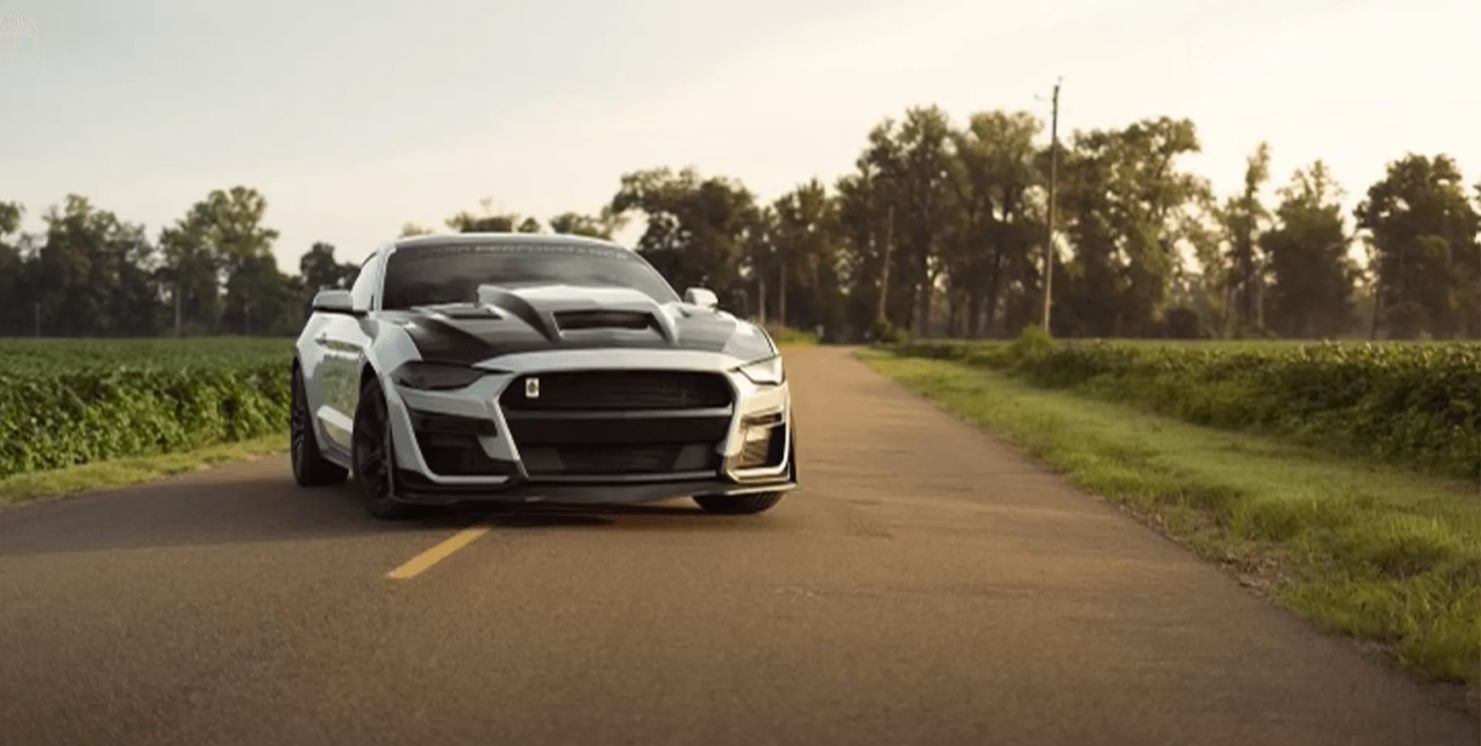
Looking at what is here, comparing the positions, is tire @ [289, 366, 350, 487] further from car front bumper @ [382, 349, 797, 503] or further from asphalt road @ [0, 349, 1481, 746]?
car front bumper @ [382, 349, 797, 503]

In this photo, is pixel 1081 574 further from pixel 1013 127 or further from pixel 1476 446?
pixel 1013 127

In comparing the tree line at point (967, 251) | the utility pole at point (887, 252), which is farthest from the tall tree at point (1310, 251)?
the utility pole at point (887, 252)

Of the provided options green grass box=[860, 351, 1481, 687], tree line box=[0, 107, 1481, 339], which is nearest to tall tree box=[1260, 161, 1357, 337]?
tree line box=[0, 107, 1481, 339]

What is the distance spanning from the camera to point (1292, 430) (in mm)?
20266

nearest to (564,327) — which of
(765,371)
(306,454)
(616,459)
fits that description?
(616,459)

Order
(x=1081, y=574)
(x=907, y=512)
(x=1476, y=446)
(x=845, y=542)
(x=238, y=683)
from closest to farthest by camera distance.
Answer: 1. (x=238, y=683)
2. (x=1081, y=574)
3. (x=845, y=542)
4. (x=907, y=512)
5. (x=1476, y=446)

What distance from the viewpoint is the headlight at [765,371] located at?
959cm

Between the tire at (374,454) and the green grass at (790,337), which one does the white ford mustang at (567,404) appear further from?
the green grass at (790,337)

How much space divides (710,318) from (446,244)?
2.20 m

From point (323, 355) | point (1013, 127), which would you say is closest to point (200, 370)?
point (323, 355)

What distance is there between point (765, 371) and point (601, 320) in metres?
0.99

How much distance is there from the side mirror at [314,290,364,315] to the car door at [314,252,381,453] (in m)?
0.05

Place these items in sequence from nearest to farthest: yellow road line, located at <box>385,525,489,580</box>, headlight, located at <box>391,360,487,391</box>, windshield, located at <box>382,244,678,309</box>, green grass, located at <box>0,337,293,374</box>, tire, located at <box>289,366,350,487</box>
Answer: yellow road line, located at <box>385,525,489,580</box>, headlight, located at <box>391,360,487,391</box>, windshield, located at <box>382,244,678,309</box>, tire, located at <box>289,366,350,487</box>, green grass, located at <box>0,337,293,374</box>

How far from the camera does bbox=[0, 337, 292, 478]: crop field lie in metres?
16.3
